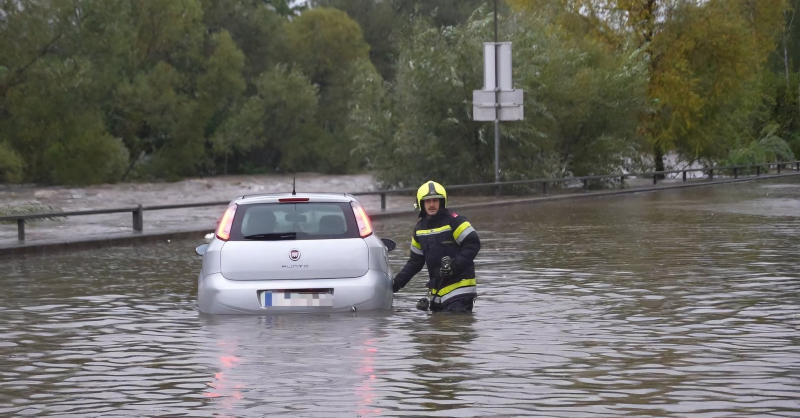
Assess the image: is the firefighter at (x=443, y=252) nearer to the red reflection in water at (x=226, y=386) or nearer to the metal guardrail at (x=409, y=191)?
the red reflection in water at (x=226, y=386)

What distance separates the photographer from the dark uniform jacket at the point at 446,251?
40.6 ft

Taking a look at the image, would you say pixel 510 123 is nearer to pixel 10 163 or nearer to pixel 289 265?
pixel 10 163

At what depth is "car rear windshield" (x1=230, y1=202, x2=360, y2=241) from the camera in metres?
12.4

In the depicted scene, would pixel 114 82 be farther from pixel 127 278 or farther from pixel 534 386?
pixel 534 386

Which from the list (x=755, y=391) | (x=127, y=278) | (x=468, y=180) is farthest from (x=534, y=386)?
(x=468, y=180)

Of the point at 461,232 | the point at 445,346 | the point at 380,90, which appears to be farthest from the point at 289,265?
the point at 380,90

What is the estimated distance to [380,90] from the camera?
4738 centimetres

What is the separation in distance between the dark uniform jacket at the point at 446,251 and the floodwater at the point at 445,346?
0.92 ft

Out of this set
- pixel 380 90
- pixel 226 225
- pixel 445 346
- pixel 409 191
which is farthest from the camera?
pixel 380 90

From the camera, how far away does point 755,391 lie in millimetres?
8617

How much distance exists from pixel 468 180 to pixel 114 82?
1060 inches

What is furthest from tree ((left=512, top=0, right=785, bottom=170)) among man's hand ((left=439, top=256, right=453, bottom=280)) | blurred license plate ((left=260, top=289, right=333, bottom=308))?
blurred license plate ((left=260, top=289, right=333, bottom=308))

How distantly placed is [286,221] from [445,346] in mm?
2531

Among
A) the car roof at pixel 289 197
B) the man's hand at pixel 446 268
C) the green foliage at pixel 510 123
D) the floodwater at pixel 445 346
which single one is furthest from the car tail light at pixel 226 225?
the green foliage at pixel 510 123
